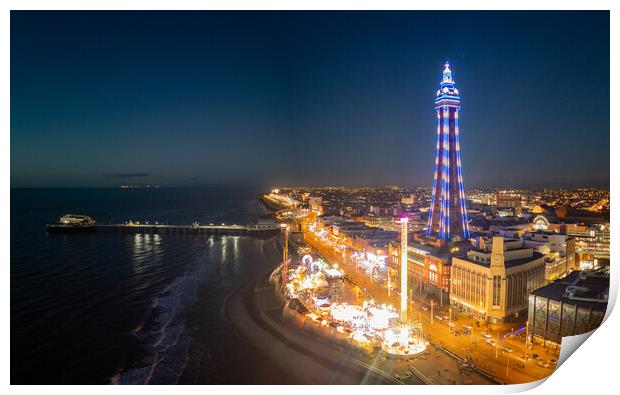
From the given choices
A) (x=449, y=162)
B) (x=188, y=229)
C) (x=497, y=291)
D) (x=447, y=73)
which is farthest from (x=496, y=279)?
(x=188, y=229)

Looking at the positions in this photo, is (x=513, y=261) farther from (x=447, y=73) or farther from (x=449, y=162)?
(x=447, y=73)

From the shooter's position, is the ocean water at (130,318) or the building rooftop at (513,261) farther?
the building rooftop at (513,261)

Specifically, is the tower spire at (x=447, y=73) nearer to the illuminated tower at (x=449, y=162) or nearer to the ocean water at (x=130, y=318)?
A: the illuminated tower at (x=449, y=162)

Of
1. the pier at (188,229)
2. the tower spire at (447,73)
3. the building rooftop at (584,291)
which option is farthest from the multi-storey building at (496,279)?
the pier at (188,229)

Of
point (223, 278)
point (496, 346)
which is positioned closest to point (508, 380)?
point (496, 346)

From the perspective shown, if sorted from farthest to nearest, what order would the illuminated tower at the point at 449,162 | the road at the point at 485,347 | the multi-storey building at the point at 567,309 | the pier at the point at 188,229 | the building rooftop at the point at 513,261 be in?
the pier at the point at 188,229, the illuminated tower at the point at 449,162, the building rooftop at the point at 513,261, the multi-storey building at the point at 567,309, the road at the point at 485,347

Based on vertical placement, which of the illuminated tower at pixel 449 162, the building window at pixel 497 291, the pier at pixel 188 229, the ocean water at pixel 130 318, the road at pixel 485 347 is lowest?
the pier at pixel 188 229
